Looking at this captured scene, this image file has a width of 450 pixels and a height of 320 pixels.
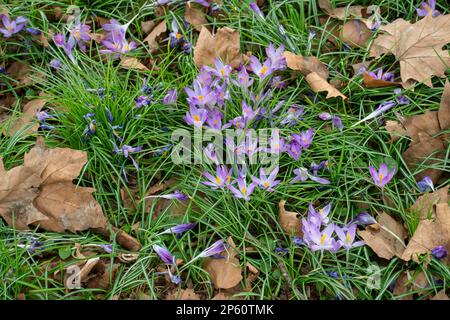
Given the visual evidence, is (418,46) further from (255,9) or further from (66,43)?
(66,43)

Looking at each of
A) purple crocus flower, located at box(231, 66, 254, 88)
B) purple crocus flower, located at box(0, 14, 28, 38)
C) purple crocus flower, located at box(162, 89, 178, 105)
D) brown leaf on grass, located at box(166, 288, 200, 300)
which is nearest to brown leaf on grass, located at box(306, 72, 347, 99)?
purple crocus flower, located at box(231, 66, 254, 88)

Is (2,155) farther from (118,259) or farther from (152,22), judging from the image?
(152,22)

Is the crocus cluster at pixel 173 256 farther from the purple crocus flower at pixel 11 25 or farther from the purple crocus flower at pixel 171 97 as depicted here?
the purple crocus flower at pixel 11 25

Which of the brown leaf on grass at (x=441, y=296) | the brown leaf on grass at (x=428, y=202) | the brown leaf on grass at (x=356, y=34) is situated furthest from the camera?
the brown leaf on grass at (x=356, y=34)

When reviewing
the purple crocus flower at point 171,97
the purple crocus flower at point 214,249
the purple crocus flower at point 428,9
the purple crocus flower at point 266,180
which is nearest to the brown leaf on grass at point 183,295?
the purple crocus flower at point 214,249
